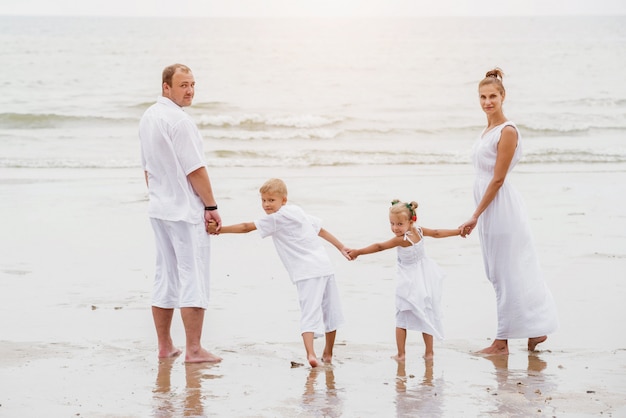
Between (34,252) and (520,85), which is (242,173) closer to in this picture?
(34,252)

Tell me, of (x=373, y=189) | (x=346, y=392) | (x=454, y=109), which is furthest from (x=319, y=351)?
(x=454, y=109)

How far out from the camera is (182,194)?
5617mm

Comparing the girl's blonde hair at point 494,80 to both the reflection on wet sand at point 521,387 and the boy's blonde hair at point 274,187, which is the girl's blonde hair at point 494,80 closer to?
the boy's blonde hair at point 274,187

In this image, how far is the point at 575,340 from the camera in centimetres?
626

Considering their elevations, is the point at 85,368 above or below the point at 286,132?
below

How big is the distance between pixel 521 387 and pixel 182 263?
2.09m

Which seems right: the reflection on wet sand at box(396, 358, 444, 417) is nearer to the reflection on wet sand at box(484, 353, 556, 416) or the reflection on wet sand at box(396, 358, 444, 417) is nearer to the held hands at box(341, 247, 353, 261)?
the reflection on wet sand at box(484, 353, 556, 416)

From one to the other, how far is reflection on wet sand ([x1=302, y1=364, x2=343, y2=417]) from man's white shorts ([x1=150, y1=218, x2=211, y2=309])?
82 cm

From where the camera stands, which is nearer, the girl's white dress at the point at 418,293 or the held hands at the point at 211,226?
the held hands at the point at 211,226

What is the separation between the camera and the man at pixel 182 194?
5.57m

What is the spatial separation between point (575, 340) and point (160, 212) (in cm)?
285

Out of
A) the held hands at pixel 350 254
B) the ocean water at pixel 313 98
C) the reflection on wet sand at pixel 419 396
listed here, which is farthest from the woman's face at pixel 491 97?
the ocean water at pixel 313 98

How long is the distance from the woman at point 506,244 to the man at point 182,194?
1663mm

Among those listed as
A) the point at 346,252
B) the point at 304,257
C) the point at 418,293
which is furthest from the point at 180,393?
the point at 418,293
